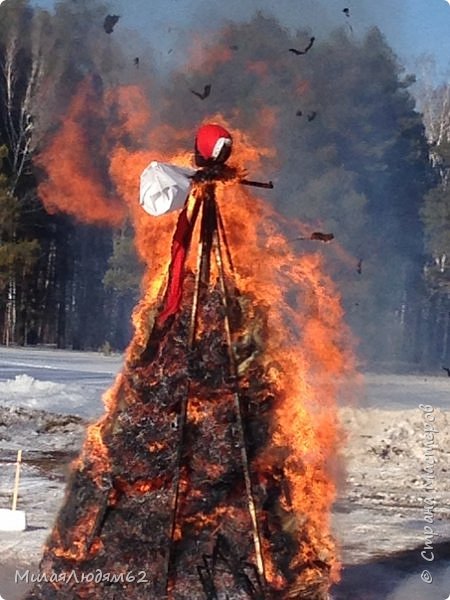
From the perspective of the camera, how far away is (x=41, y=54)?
8.04 feet

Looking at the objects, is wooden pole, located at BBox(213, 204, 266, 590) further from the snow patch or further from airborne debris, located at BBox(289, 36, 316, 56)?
airborne debris, located at BBox(289, 36, 316, 56)

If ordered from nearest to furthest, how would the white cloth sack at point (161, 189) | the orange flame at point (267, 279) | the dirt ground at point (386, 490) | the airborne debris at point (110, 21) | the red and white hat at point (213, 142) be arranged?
the white cloth sack at point (161, 189)
the red and white hat at point (213, 142)
the orange flame at point (267, 279)
the airborne debris at point (110, 21)
the dirt ground at point (386, 490)

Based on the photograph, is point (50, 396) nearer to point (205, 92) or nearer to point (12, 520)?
point (12, 520)

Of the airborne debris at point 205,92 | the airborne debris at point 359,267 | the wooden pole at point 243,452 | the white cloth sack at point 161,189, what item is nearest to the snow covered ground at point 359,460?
the airborne debris at point 359,267

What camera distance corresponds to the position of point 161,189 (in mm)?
2053

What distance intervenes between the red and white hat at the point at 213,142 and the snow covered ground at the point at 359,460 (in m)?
0.63

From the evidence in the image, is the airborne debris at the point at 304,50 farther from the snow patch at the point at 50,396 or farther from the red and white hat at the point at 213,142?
the snow patch at the point at 50,396

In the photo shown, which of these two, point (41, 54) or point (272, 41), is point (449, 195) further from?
point (41, 54)

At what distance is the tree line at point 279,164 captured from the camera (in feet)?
7.82

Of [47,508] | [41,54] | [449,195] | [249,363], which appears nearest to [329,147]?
[449,195]

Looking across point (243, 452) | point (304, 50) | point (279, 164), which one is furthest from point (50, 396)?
point (304, 50)

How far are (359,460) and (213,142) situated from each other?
A: 1.04 metres

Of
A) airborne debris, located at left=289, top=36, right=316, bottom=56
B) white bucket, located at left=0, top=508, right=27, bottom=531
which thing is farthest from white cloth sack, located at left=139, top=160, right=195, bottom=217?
white bucket, located at left=0, top=508, right=27, bottom=531

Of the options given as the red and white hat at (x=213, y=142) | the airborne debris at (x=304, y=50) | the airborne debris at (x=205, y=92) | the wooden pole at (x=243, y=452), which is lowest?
the wooden pole at (x=243, y=452)
